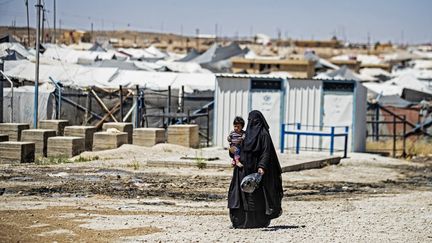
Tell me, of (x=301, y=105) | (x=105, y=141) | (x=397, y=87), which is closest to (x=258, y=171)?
(x=105, y=141)

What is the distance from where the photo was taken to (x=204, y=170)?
18.5 metres

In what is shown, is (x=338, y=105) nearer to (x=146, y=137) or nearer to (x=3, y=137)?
(x=146, y=137)

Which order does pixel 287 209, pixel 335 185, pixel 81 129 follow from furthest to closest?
1. pixel 81 129
2. pixel 335 185
3. pixel 287 209

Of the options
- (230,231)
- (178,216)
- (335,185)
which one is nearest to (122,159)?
(335,185)

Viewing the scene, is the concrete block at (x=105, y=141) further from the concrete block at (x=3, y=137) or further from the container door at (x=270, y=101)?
the container door at (x=270, y=101)

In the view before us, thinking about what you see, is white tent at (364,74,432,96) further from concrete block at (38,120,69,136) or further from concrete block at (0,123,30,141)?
concrete block at (0,123,30,141)

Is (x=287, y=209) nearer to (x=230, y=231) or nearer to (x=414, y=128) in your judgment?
(x=230, y=231)

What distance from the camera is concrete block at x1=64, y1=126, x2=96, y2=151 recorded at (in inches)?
874

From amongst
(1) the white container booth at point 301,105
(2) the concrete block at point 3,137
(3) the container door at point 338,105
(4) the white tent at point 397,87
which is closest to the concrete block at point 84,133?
(2) the concrete block at point 3,137

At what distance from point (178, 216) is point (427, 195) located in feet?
19.3

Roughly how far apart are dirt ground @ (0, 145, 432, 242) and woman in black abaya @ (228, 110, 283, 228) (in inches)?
10.8

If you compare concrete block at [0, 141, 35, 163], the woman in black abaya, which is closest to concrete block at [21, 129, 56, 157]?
concrete block at [0, 141, 35, 163]

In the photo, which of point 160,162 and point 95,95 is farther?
point 95,95

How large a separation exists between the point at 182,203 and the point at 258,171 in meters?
3.37
